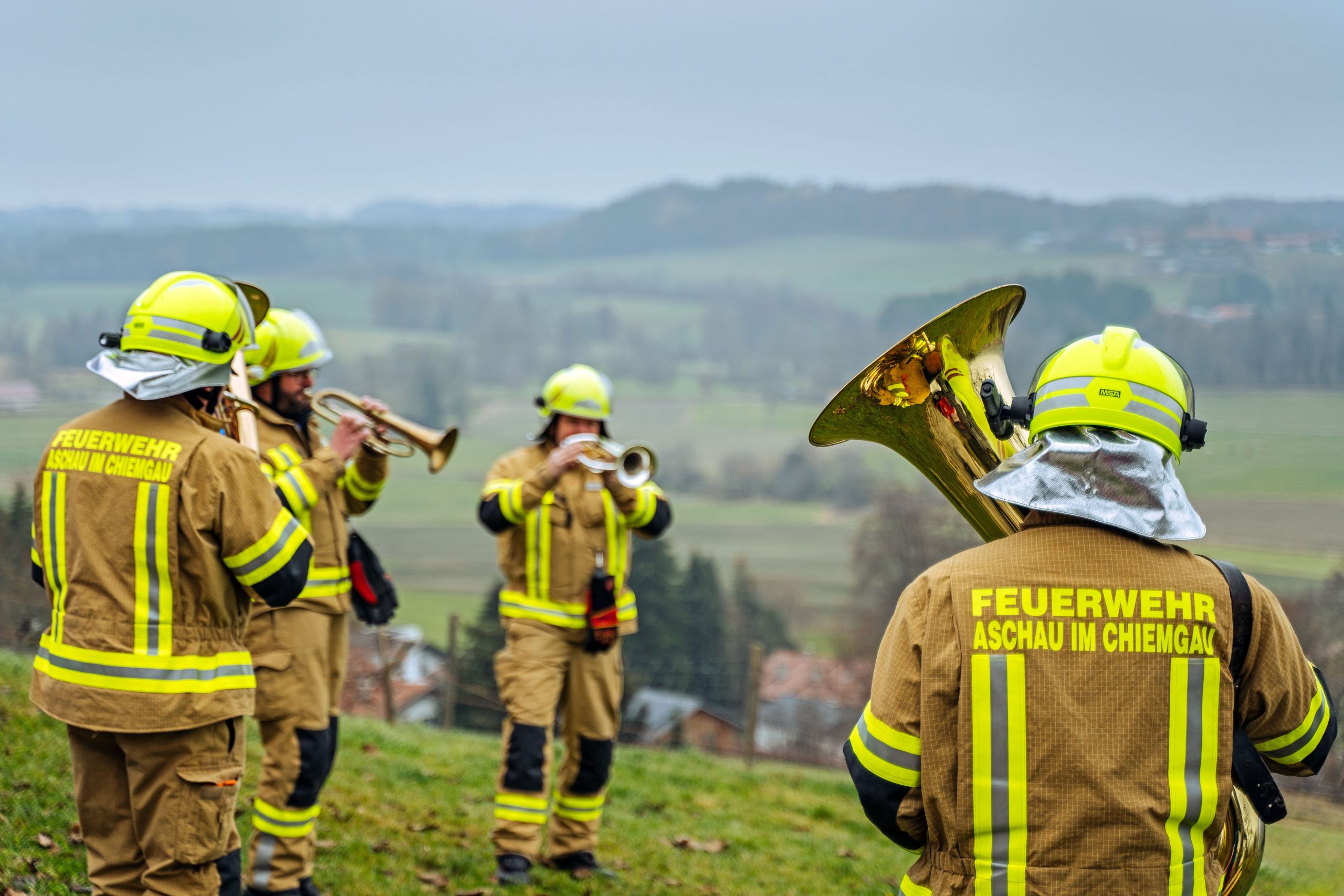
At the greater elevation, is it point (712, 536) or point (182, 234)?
point (182, 234)

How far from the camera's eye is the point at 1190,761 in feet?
8.55

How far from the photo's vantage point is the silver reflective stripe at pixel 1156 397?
2.70 meters

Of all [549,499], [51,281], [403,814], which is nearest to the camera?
[549,499]

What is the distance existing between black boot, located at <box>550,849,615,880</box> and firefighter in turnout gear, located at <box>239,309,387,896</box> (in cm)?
133

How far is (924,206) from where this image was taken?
155m

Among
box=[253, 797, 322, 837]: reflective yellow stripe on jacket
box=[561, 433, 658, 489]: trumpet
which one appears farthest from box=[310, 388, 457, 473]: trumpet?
box=[253, 797, 322, 837]: reflective yellow stripe on jacket

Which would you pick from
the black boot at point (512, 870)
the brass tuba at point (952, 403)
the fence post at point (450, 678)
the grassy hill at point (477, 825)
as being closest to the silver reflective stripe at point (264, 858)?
the grassy hill at point (477, 825)

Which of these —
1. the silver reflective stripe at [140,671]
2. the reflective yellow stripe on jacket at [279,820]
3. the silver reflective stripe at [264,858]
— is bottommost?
the silver reflective stripe at [264,858]

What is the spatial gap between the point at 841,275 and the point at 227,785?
489 feet

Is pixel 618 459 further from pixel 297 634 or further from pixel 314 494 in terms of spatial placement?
pixel 297 634

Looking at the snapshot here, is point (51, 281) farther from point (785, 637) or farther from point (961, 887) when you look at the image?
point (961, 887)

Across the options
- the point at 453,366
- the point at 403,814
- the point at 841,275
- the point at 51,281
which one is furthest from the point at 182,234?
the point at 403,814

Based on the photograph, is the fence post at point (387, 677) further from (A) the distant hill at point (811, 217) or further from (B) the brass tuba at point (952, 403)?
(A) the distant hill at point (811, 217)

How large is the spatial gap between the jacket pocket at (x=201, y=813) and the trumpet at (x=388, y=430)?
2310 mm
